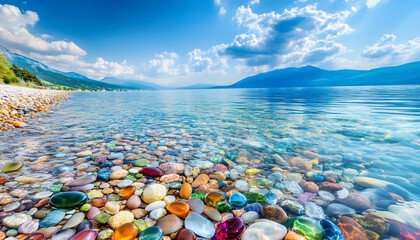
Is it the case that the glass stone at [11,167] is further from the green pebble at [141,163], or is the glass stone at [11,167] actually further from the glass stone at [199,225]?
the glass stone at [199,225]

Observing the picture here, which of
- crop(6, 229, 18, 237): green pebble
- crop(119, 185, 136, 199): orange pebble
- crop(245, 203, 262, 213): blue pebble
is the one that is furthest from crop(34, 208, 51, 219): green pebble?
crop(245, 203, 262, 213): blue pebble

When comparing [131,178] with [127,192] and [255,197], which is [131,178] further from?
[255,197]

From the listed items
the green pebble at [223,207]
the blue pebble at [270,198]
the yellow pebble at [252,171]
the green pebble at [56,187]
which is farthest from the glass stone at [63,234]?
the yellow pebble at [252,171]

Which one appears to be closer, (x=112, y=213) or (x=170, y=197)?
(x=112, y=213)

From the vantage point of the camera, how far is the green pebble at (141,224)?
182 centimetres

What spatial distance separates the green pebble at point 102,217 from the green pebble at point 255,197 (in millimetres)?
1928

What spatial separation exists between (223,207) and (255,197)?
567 millimetres

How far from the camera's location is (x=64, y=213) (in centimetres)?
197

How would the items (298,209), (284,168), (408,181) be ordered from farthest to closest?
(284,168) < (408,181) < (298,209)

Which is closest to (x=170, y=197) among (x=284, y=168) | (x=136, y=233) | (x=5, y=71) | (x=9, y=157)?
(x=136, y=233)

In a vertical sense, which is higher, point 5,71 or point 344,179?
point 5,71

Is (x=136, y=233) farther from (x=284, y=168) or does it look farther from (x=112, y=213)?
(x=284, y=168)

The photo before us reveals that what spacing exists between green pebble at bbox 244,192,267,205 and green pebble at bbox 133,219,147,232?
58.9 inches

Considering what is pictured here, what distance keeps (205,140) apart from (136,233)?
13.1 feet
